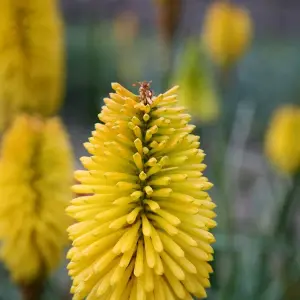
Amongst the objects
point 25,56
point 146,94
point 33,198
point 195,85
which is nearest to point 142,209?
point 146,94

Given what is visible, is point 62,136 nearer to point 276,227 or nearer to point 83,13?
point 276,227

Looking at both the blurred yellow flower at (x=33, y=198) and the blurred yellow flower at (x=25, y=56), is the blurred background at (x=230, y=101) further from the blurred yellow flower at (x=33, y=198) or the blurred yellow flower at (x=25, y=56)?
the blurred yellow flower at (x=33, y=198)

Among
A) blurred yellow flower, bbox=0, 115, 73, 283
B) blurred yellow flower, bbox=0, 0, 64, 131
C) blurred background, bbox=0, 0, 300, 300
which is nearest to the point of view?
blurred yellow flower, bbox=0, 115, 73, 283

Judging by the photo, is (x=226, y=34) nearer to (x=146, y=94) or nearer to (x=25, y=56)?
(x=25, y=56)

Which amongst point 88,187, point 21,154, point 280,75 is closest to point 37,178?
point 21,154

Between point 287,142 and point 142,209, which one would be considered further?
point 287,142

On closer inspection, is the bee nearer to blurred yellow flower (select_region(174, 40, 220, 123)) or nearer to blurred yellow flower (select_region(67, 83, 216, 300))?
blurred yellow flower (select_region(67, 83, 216, 300))

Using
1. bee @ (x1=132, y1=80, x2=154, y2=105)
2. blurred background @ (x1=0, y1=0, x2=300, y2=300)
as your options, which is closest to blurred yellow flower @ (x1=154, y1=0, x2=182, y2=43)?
blurred background @ (x1=0, y1=0, x2=300, y2=300)

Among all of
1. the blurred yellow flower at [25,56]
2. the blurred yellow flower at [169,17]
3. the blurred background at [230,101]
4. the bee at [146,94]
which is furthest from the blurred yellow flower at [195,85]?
the bee at [146,94]
